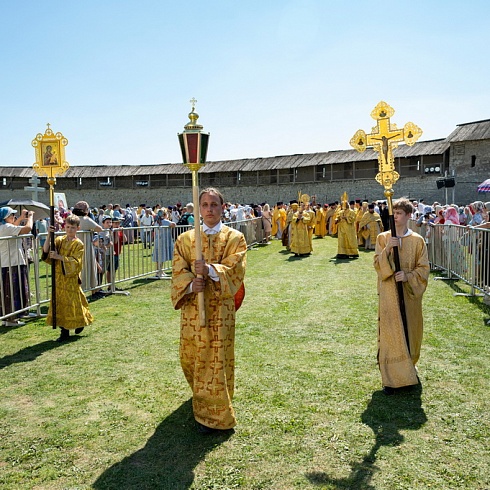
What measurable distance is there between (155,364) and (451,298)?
19.3 feet

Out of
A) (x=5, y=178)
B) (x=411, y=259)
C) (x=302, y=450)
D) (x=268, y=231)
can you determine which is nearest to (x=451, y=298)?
(x=411, y=259)

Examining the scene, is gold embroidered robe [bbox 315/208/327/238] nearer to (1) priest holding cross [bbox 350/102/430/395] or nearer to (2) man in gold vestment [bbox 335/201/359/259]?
(2) man in gold vestment [bbox 335/201/359/259]

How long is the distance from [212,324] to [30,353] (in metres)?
3.28

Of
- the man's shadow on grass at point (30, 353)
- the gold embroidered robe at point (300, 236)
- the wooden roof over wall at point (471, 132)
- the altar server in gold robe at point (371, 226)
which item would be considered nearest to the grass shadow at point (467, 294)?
the gold embroidered robe at point (300, 236)

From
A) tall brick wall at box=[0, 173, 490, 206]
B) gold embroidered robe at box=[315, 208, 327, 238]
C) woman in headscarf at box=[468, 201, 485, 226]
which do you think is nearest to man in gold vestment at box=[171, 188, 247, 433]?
woman in headscarf at box=[468, 201, 485, 226]

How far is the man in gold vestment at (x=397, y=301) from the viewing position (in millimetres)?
4492

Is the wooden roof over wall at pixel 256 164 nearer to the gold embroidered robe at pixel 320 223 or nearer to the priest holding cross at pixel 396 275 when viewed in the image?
the gold embroidered robe at pixel 320 223

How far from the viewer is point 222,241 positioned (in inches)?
155

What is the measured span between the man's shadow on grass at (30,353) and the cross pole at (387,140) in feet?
14.0

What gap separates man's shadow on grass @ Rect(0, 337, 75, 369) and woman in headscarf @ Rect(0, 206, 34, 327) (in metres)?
1.04

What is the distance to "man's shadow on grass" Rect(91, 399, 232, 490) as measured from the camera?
10.2ft

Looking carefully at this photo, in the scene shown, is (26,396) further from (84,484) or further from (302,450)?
(302,450)

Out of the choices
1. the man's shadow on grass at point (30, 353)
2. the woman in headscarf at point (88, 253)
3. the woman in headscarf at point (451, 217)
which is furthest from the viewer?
the woman in headscarf at point (451, 217)

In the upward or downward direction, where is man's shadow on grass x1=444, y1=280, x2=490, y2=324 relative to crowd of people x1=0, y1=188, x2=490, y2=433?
downward
